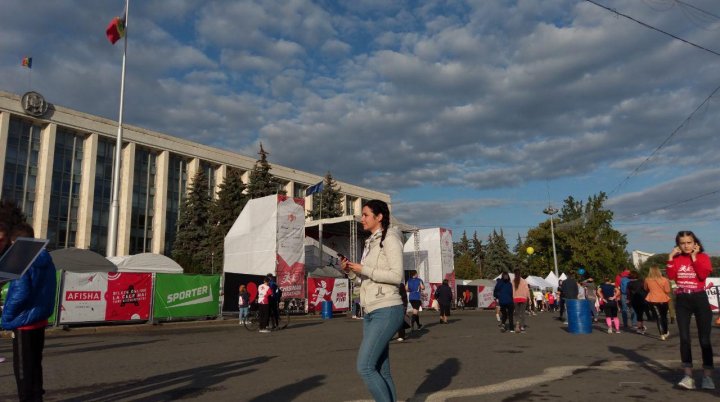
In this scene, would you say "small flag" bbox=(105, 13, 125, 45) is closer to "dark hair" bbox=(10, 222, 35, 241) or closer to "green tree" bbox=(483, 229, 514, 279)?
"dark hair" bbox=(10, 222, 35, 241)

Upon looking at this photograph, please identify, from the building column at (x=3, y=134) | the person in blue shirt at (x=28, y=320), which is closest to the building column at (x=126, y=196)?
the building column at (x=3, y=134)

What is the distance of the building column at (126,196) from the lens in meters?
61.1

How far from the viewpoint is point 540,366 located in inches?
309

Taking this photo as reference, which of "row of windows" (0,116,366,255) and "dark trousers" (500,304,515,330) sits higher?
"row of windows" (0,116,366,255)

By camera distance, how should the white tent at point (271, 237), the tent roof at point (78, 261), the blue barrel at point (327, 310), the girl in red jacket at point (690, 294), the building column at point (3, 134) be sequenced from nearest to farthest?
the girl in red jacket at point (690, 294), the tent roof at point (78, 261), the blue barrel at point (327, 310), the white tent at point (271, 237), the building column at point (3, 134)

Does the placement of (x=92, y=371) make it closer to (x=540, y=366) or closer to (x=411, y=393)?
(x=411, y=393)

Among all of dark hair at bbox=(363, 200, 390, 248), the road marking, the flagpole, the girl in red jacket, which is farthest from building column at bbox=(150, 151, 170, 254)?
dark hair at bbox=(363, 200, 390, 248)

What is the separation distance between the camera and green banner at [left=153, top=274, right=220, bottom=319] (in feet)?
61.4

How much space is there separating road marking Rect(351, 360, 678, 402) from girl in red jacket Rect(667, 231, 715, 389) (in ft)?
4.90

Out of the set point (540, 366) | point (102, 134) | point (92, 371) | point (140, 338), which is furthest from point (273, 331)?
point (102, 134)

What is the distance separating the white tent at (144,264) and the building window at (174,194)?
4294cm

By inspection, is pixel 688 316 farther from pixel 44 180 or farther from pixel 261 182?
pixel 44 180

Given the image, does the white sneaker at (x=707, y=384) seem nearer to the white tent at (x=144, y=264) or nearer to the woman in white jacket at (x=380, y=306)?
the woman in white jacket at (x=380, y=306)

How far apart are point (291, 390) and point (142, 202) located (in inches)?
2535
